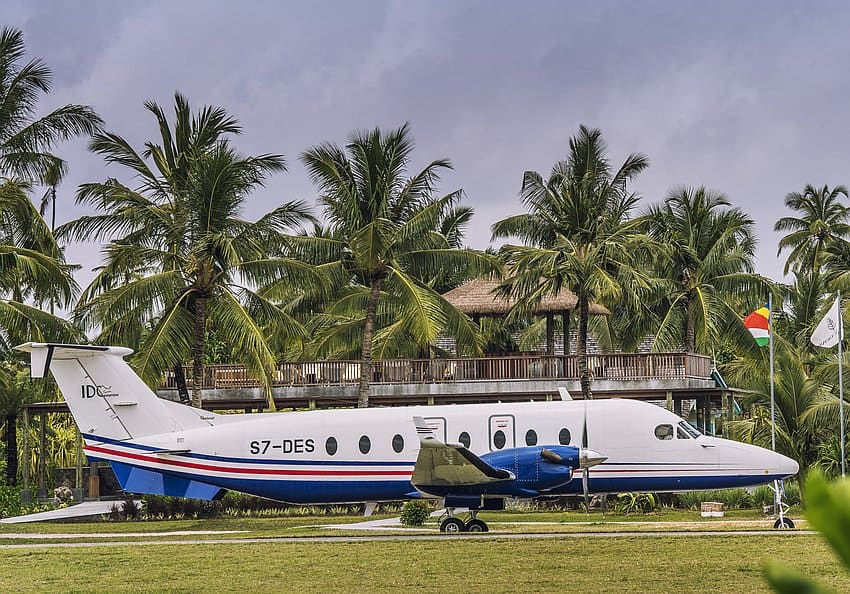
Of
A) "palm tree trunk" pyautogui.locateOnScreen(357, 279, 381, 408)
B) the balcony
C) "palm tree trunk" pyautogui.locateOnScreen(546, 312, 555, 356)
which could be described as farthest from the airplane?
"palm tree trunk" pyautogui.locateOnScreen(546, 312, 555, 356)

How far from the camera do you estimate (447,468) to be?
20.7 metres

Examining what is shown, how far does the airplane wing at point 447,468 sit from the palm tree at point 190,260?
1084cm

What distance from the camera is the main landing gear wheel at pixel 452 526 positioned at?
21781 mm

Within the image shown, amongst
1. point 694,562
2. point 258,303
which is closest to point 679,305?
point 258,303

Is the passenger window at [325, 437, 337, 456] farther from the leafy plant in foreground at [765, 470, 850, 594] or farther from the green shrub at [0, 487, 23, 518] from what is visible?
the leafy plant in foreground at [765, 470, 850, 594]

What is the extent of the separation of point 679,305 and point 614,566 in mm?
27159

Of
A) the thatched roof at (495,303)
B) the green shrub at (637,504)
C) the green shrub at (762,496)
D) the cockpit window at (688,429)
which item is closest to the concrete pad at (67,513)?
the green shrub at (637,504)

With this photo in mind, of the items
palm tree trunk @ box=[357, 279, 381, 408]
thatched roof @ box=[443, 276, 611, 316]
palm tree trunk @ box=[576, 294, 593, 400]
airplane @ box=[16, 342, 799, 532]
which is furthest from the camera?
thatched roof @ box=[443, 276, 611, 316]

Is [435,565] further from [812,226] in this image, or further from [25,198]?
[812,226]

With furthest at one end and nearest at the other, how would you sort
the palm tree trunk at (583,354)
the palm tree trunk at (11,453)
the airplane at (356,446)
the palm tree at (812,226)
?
the palm tree at (812,226) → the palm tree trunk at (11,453) → the palm tree trunk at (583,354) → the airplane at (356,446)

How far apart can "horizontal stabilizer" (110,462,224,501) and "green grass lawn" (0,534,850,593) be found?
257 centimetres

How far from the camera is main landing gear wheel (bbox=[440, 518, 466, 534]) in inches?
858

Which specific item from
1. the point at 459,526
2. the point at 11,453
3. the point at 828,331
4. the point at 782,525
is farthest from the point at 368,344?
the point at 782,525

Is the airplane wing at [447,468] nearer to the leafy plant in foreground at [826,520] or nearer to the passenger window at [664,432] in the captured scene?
the passenger window at [664,432]
